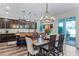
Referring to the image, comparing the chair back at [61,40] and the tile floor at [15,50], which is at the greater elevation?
the chair back at [61,40]

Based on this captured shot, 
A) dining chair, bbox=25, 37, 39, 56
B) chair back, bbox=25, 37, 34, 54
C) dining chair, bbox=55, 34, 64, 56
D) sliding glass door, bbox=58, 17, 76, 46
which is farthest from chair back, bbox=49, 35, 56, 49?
chair back, bbox=25, 37, 34, 54

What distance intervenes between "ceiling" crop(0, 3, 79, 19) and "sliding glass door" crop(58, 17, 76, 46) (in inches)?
9.4

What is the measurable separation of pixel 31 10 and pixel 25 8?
0.14 m

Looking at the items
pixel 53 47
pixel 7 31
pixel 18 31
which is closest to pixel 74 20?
pixel 53 47

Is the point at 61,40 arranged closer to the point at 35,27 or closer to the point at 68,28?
the point at 68,28

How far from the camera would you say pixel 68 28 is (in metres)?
2.38

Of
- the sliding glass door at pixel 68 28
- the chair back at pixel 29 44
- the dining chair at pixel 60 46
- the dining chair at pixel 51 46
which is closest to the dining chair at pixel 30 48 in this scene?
the chair back at pixel 29 44

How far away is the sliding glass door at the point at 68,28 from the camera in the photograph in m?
2.29

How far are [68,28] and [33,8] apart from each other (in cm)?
92

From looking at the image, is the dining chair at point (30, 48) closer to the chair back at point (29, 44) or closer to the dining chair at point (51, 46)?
the chair back at point (29, 44)

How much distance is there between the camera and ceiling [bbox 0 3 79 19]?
2238mm

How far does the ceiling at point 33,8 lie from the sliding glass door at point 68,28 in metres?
0.24

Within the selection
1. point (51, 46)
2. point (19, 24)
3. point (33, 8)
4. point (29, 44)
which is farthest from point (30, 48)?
point (33, 8)

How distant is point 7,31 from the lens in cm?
245
